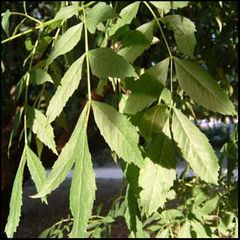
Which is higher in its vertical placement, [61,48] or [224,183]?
[61,48]

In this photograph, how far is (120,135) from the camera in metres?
0.66

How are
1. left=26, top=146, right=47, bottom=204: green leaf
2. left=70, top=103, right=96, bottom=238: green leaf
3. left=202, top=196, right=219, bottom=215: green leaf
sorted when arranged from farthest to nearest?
left=202, top=196, right=219, bottom=215: green leaf < left=26, top=146, right=47, bottom=204: green leaf < left=70, top=103, right=96, bottom=238: green leaf

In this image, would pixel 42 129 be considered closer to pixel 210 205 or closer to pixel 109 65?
pixel 109 65

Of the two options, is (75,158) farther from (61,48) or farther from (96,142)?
(96,142)

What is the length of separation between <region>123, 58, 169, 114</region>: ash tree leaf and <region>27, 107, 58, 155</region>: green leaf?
235mm

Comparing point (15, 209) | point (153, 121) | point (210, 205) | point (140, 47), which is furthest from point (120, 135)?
point (210, 205)

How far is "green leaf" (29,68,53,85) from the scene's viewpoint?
0.93 metres

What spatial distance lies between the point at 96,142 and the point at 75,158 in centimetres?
216

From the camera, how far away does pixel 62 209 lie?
6133mm

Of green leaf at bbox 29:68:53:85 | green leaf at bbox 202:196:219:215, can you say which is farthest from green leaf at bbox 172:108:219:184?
green leaf at bbox 202:196:219:215

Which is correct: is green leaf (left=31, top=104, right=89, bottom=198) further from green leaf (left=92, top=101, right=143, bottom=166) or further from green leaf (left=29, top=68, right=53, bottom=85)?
green leaf (left=29, top=68, right=53, bottom=85)

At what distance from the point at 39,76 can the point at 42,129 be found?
107 millimetres

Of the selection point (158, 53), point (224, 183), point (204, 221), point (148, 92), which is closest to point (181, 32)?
point (148, 92)

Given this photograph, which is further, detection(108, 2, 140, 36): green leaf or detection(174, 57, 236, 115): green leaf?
detection(108, 2, 140, 36): green leaf
